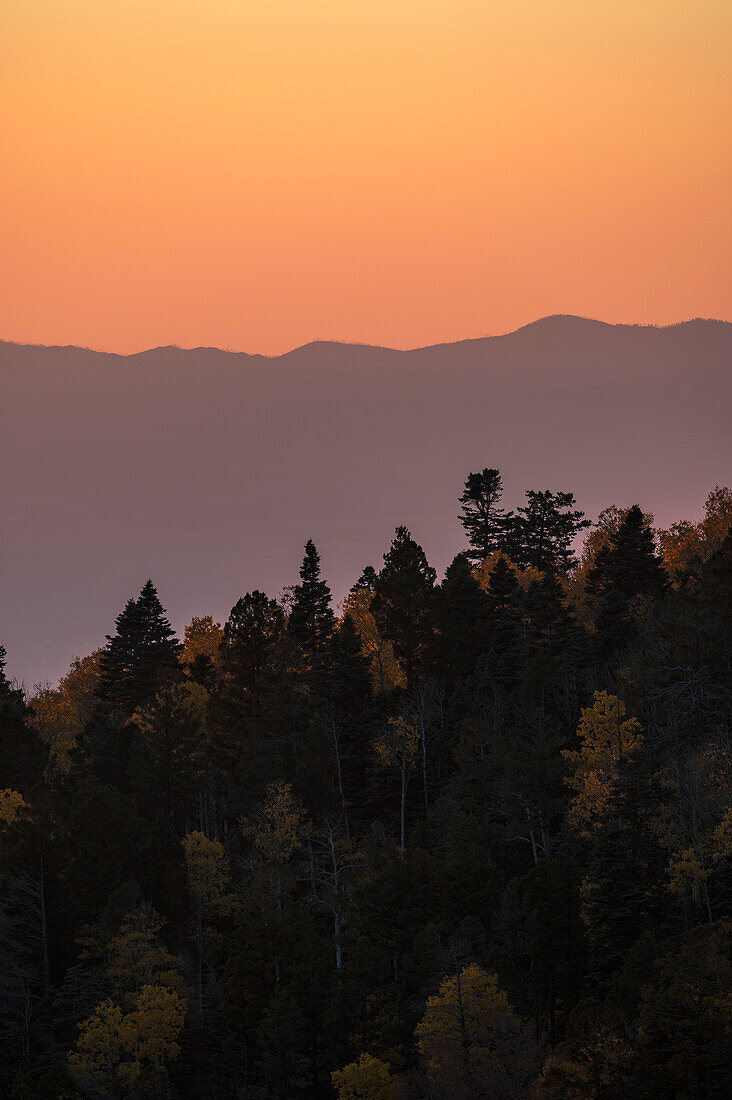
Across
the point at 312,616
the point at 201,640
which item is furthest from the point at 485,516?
the point at 312,616

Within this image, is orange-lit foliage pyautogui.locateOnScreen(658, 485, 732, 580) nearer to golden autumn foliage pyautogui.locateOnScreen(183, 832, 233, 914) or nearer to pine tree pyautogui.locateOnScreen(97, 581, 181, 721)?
pine tree pyautogui.locateOnScreen(97, 581, 181, 721)

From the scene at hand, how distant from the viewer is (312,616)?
118688 mm

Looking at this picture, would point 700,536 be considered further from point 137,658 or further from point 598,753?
point 598,753

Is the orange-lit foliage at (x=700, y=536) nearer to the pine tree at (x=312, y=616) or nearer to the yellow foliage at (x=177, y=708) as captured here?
the pine tree at (x=312, y=616)

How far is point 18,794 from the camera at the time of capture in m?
92.4

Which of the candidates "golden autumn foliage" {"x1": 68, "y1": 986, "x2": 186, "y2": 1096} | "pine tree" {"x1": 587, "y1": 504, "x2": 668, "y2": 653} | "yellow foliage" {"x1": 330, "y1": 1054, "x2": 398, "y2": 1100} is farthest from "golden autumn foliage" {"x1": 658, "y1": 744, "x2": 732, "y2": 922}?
"pine tree" {"x1": 587, "y1": 504, "x2": 668, "y2": 653}

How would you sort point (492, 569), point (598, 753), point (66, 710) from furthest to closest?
point (66, 710) < point (492, 569) < point (598, 753)

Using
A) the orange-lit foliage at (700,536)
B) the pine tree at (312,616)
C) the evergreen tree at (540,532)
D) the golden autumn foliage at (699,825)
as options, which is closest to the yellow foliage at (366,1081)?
the golden autumn foliage at (699,825)

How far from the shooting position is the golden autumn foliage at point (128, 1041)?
72.8 metres

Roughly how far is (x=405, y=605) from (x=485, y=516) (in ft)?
128

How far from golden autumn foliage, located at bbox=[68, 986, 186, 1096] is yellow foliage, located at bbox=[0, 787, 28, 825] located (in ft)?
59.9

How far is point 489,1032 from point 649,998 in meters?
10.1

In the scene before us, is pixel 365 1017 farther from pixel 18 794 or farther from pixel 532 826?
pixel 18 794

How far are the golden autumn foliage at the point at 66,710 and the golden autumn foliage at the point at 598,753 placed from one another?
56.4 m
